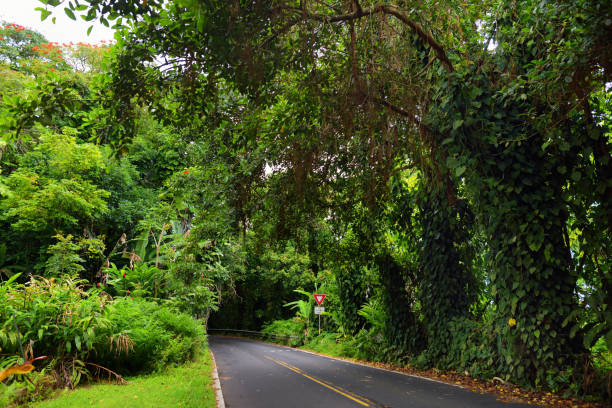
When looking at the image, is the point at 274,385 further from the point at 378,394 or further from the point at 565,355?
the point at 565,355

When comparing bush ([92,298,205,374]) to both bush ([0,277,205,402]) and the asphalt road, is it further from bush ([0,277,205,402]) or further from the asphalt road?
the asphalt road

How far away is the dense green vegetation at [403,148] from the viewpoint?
573 cm

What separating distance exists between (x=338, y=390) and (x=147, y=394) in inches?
157

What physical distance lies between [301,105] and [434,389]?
6.81 meters

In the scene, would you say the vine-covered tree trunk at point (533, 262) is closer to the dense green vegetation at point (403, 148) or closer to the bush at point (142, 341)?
the dense green vegetation at point (403, 148)

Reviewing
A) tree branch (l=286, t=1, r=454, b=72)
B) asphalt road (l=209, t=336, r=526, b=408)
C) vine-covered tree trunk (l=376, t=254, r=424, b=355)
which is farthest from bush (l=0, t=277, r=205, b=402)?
tree branch (l=286, t=1, r=454, b=72)

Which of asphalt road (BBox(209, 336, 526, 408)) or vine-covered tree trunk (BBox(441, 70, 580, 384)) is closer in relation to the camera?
asphalt road (BBox(209, 336, 526, 408))

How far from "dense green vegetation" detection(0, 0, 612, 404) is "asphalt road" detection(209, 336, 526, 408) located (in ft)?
4.87

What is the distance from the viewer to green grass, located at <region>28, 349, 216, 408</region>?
22.4 feet

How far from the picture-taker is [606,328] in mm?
6980

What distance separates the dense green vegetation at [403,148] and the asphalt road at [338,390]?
148 centimetres

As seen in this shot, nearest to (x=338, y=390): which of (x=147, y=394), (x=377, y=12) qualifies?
(x=147, y=394)

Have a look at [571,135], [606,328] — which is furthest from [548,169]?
[606,328]

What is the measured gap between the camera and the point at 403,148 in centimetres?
891
